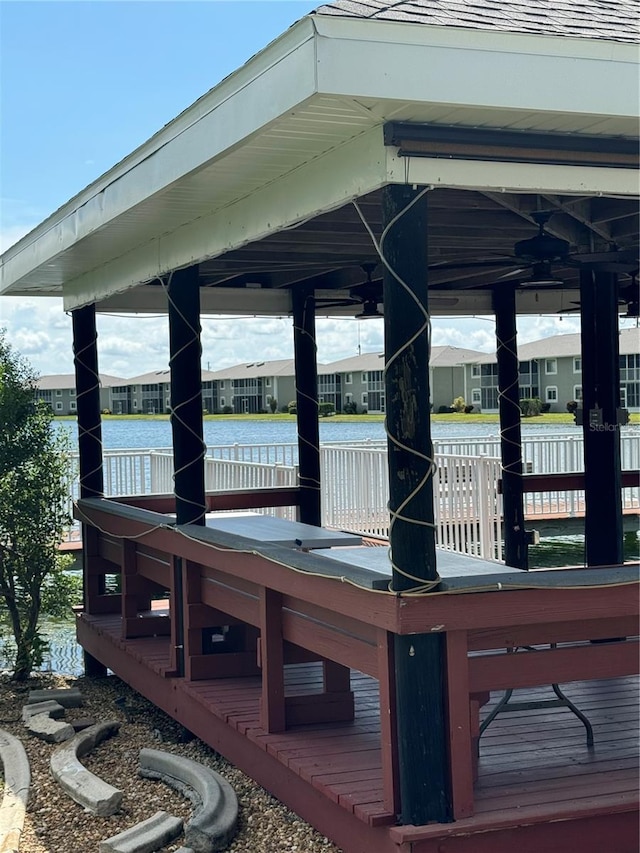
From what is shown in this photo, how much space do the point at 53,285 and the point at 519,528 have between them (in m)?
4.73

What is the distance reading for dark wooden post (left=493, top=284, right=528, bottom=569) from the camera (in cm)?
953

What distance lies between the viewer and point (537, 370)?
179 ft

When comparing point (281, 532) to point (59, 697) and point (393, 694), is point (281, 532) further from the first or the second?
point (393, 694)

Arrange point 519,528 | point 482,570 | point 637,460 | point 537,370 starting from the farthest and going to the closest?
point 537,370 < point 637,460 < point 519,528 < point 482,570

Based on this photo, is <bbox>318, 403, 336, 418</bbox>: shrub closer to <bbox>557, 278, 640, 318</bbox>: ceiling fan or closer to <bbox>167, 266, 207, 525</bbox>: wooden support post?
<bbox>557, 278, 640, 318</bbox>: ceiling fan

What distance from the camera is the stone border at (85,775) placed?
5113mm

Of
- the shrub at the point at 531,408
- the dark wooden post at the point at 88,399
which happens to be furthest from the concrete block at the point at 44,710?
the shrub at the point at 531,408

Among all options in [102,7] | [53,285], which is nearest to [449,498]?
[53,285]

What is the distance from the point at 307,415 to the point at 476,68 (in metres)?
6.09

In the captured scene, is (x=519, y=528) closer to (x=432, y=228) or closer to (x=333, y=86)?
(x=432, y=228)

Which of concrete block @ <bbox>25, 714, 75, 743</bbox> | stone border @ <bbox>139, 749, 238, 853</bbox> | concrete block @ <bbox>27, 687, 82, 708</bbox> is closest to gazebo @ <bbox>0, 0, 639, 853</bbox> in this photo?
stone border @ <bbox>139, 749, 238, 853</bbox>

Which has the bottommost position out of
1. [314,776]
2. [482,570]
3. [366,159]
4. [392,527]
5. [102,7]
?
[314,776]

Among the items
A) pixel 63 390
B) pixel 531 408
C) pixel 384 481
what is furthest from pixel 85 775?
pixel 531 408

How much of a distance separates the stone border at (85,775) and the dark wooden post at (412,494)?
181 cm
